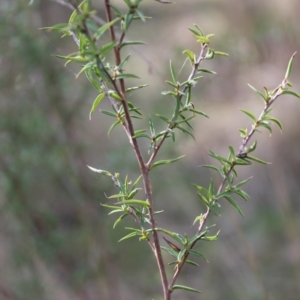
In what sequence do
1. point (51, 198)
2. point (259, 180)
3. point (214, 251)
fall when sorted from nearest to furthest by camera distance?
point (214, 251) → point (51, 198) → point (259, 180)

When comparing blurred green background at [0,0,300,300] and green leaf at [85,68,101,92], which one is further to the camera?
blurred green background at [0,0,300,300]

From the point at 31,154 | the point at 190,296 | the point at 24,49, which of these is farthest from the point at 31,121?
the point at 190,296

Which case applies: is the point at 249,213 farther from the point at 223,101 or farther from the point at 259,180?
the point at 223,101

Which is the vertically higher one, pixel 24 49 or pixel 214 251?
pixel 24 49

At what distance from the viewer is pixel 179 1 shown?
248 cm

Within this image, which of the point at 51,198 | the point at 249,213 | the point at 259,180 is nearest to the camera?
the point at 51,198

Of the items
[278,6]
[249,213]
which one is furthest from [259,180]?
[278,6]

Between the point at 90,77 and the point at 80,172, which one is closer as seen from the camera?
the point at 90,77

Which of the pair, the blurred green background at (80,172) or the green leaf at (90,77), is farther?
the blurred green background at (80,172)

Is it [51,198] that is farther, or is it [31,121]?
[51,198]

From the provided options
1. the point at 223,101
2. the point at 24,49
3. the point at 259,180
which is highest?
the point at 223,101

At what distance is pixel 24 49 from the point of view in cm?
131

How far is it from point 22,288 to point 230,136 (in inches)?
65.1

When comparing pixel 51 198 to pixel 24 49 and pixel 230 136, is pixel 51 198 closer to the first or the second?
pixel 24 49
